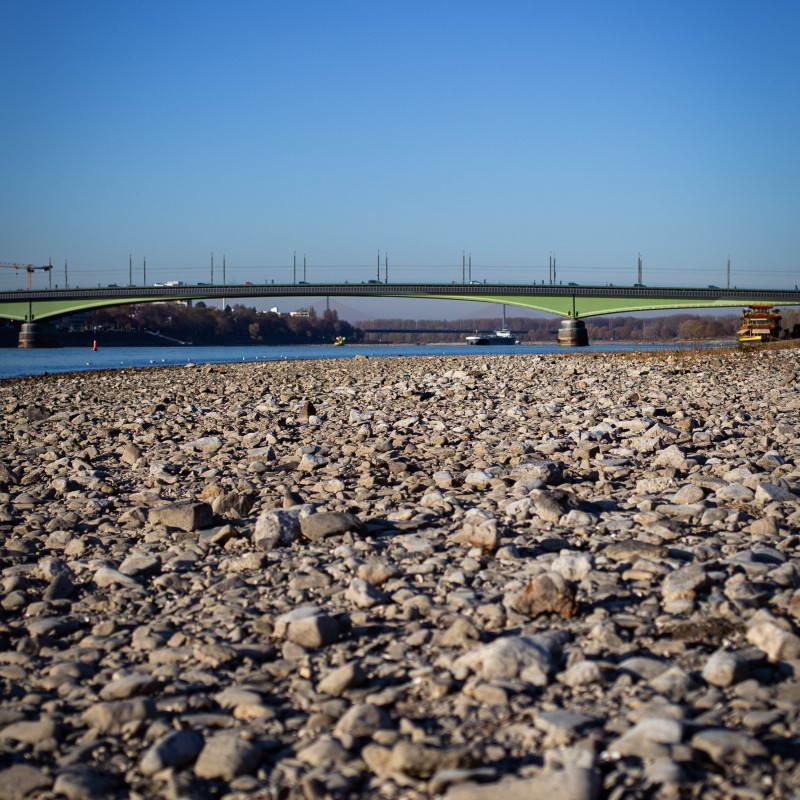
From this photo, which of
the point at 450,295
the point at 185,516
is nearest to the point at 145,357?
the point at 450,295

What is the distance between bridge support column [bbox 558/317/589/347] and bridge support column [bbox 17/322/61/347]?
49474 mm

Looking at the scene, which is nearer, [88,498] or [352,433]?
[88,498]

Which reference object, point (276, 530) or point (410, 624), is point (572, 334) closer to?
point (276, 530)

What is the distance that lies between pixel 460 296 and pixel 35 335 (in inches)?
1630

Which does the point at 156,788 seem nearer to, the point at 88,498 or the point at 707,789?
the point at 707,789

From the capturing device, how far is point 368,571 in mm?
3314

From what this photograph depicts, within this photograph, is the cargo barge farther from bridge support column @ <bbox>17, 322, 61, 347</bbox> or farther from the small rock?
bridge support column @ <bbox>17, 322, 61, 347</bbox>

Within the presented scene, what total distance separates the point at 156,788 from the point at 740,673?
5.24 feet

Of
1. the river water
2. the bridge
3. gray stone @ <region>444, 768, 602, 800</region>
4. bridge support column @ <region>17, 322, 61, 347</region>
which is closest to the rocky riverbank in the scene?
gray stone @ <region>444, 768, 602, 800</region>

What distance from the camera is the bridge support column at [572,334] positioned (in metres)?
68.1

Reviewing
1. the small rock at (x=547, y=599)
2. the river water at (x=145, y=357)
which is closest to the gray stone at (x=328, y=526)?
the small rock at (x=547, y=599)

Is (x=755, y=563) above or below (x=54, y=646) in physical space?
above

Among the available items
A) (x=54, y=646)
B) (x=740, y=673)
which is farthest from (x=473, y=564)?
(x=54, y=646)

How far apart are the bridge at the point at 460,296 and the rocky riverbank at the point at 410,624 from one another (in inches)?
2479
